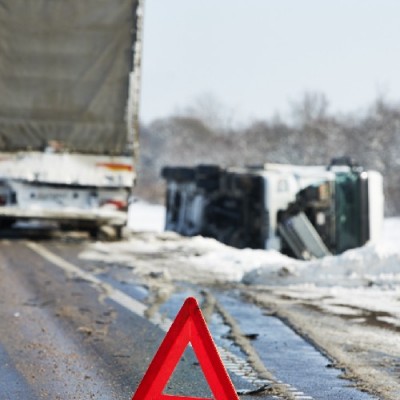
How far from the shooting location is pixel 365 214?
14.1 metres

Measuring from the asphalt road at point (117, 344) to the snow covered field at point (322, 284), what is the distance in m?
0.24

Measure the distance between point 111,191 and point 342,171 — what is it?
3.56 meters

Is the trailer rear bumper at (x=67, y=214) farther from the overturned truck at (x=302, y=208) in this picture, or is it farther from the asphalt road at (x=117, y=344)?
the asphalt road at (x=117, y=344)

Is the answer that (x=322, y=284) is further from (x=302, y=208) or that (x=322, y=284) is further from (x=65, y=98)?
(x=65, y=98)

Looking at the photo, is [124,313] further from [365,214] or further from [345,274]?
[365,214]

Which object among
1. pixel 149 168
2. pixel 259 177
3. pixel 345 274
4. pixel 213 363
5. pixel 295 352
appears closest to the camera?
pixel 213 363

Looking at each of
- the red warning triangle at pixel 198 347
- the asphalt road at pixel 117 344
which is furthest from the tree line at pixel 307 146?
the red warning triangle at pixel 198 347

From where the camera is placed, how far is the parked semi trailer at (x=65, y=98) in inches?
552

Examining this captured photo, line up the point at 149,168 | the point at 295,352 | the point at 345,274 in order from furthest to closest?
the point at 149,168
the point at 345,274
the point at 295,352

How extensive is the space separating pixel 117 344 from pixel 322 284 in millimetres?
3752

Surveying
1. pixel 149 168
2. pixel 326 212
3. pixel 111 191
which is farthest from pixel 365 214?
pixel 149 168

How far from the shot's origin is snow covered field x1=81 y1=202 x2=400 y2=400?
631 centimetres

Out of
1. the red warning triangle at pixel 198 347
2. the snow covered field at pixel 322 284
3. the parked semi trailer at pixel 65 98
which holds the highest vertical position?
the parked semi trailer at pixel 65 98

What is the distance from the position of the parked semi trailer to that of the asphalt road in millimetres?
3908
